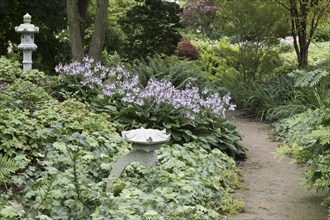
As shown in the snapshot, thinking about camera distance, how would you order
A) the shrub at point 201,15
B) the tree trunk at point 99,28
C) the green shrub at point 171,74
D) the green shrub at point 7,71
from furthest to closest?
the shrub at point 201,15
the tree trunk at point 99,28
the green shrub at point 171,74
the green shrub at point 7,71

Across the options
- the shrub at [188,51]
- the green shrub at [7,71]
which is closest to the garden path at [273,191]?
the green shrub at [7,71]

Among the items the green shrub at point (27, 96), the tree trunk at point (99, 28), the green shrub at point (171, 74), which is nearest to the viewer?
the green shrub at point (27, 96)

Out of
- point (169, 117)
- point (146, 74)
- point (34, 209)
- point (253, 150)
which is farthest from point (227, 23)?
point (34, 209)

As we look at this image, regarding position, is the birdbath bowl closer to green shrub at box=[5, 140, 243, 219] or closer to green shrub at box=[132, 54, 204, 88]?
green shrub at box=[5, 140, 243, 219]

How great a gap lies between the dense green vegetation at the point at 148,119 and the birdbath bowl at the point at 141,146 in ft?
0.60

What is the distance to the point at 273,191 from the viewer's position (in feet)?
22.3

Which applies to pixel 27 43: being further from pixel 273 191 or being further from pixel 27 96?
→ pixel 273 191

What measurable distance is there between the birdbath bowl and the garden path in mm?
1065

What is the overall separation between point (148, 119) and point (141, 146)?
120 inches

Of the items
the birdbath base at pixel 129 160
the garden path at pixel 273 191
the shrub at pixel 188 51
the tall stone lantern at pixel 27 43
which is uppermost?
the shrub at pixel 188 51

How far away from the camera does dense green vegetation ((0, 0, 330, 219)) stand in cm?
486

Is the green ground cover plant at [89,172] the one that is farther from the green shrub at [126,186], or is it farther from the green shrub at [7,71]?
the green shrub at [7,71]

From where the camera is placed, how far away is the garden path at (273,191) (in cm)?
580

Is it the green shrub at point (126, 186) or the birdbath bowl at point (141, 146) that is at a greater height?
the birdbath bowl at point (141, 146)
